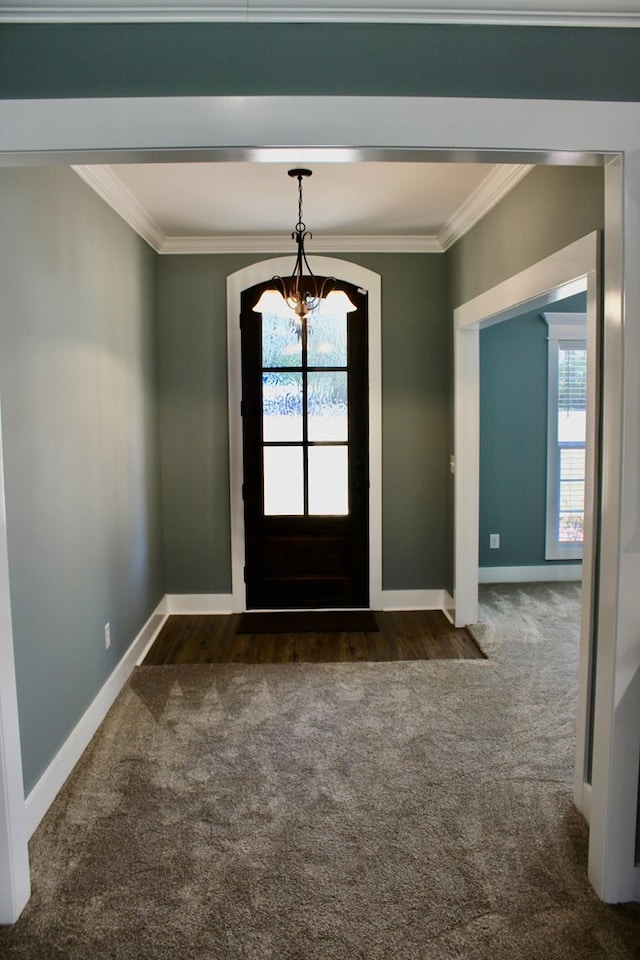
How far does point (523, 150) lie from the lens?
1.77m

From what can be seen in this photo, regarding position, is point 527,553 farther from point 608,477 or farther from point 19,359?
point 19,359

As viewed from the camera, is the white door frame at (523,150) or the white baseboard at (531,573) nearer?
the white door frame at (523,150)

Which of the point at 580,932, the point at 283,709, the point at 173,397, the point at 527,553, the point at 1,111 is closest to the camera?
the point at 1,111

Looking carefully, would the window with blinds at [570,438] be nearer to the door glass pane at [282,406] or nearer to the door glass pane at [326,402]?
the door glass pane at [326,402]

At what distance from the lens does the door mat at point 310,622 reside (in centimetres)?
443

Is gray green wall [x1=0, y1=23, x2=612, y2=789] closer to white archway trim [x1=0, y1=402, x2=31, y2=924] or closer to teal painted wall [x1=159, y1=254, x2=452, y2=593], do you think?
teal painted wall [x1=159, y1=254, x2=452, y2=593]

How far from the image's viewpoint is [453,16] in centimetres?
171

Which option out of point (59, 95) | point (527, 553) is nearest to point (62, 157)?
point (59, 95)

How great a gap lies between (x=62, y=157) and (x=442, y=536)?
143 inches

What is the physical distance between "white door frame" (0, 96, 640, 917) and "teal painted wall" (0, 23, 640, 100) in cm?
4

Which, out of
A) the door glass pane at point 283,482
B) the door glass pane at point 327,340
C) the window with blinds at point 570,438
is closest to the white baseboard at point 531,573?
the window with blinds at point 570,438

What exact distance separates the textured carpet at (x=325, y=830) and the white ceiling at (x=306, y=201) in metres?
2.45

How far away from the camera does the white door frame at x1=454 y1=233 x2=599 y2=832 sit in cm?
231

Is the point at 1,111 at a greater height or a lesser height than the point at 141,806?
greater
